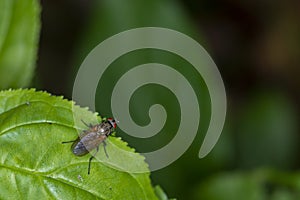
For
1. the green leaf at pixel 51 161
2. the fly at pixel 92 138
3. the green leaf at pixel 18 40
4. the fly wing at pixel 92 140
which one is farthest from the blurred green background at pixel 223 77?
the green leaf at pixel 51 161

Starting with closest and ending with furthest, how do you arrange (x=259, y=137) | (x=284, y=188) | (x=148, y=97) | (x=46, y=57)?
(x=284, y=188)
(x=148, y=97)
(x=259, y=137)
(x=46, y=57)

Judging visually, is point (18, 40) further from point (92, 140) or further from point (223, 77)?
point (223, 77)

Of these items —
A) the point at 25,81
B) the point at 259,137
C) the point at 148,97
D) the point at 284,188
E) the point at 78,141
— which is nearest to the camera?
the point at 78,141

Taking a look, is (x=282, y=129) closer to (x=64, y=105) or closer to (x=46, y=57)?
(x=46, y=57)

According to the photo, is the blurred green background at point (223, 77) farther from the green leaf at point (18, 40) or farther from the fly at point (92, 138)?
the fly at point (92, 138)

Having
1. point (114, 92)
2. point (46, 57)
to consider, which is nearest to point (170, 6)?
point (114, 92)

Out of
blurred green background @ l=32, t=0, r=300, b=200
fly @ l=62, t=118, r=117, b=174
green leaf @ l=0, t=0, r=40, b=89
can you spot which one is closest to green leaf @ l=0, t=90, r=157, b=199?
fly @ l=62, t=118, r=117, b=174

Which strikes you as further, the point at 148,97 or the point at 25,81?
the point at 148,97
